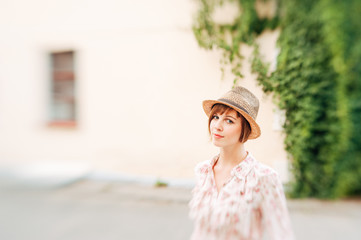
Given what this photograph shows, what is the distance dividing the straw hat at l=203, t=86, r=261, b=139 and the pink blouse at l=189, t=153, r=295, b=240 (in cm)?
13

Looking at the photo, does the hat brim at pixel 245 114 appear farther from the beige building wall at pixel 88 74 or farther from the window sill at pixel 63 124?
the window sill at pixel 63 124

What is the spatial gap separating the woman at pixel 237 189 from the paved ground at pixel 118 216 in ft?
4.67

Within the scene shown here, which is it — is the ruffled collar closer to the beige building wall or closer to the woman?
the woman

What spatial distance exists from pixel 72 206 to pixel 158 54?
2.35 meters

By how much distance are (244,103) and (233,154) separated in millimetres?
196

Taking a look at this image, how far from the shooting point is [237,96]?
885mm

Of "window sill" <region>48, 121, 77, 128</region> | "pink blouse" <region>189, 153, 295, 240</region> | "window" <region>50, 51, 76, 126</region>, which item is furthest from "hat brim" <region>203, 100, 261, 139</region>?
"window" <region>50, 51, 76, 126</region>

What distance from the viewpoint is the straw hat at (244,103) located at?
0.87m

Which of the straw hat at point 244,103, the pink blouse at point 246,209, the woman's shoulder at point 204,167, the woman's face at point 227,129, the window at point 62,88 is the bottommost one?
the pink blouse at point 246,209

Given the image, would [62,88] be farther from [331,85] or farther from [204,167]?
[204,167]

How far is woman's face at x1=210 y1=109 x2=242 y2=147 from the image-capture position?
887 millimetres

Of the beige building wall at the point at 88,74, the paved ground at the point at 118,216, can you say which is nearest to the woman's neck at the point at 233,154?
the paved ground at the point at 118,216

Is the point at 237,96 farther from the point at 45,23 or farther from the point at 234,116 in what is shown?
the point at 45,23

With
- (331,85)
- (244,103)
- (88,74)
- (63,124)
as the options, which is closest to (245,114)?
(244,103)
